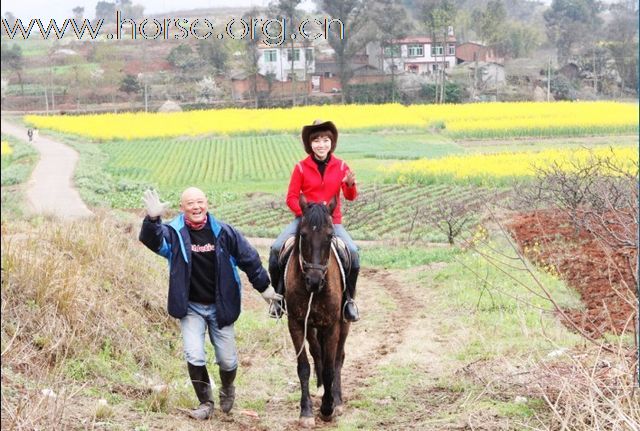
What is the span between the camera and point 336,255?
6.76m

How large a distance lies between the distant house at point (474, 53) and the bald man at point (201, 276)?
16691 millimetres

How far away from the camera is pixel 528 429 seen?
5.75 metres

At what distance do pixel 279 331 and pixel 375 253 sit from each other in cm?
685

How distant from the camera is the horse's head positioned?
20.3 ft

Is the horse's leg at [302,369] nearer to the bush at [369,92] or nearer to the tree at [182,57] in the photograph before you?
the tree at [182,57]

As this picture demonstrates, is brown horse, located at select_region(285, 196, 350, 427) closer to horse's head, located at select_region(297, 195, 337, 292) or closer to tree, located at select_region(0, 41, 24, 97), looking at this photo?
horse's head, located at select_region(297, 195, 337, 292)

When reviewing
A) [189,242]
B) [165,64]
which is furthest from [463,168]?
[189,242]

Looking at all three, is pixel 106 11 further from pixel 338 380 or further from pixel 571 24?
pixel 571 24

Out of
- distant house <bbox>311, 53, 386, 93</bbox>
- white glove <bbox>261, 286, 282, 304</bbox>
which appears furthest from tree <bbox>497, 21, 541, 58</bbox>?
white glove <bbox>261, 286, 282, 304</bbox>

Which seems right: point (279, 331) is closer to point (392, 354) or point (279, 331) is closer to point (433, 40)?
point (392, 354)

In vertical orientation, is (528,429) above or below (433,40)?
below

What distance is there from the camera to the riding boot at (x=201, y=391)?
6332 millimetres

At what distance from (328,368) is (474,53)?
55.5 feet

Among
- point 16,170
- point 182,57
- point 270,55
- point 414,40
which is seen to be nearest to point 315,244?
point 182,57
